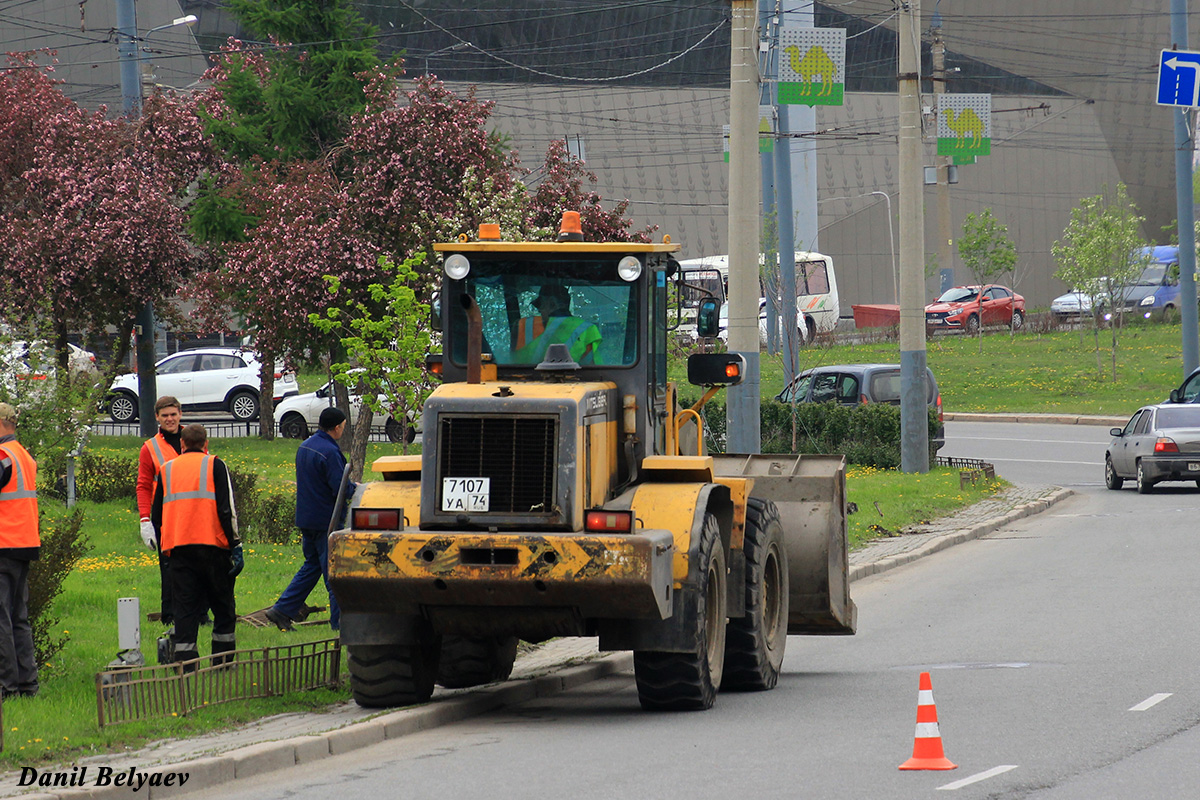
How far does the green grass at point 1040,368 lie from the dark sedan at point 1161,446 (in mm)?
12965

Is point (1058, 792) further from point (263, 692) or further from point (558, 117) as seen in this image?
point (558, 117)

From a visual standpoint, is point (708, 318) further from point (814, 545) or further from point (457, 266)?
point (814, 545)

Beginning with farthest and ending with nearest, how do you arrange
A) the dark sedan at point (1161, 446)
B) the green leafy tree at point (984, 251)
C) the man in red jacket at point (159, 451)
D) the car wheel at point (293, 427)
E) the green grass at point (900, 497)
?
the green leafy tree at point (984, 251) < the car wheel at point (293, 427) < the dark sedan at point (1161, 446) < the green grass at point (900, 497) < the man in red jacket at point (159, 451)

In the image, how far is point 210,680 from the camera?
10.1 meters

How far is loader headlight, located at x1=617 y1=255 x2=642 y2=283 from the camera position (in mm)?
10727

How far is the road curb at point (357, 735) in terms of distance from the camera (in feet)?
26.5

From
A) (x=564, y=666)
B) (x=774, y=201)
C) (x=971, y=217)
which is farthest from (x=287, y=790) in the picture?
(x=971, y=217)

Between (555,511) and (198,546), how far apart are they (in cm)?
264

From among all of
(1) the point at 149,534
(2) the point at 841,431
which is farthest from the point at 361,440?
(1) the point at 149,534

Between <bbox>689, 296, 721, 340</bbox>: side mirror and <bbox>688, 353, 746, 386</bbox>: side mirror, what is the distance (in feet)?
0.83

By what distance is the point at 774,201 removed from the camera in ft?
115

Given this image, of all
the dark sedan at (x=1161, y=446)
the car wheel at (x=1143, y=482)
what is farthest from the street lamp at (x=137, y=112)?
the car wheel at (x=1143, y=482)

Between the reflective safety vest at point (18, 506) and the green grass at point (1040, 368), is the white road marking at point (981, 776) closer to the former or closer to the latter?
the reflective safety vest at point (18, 506)

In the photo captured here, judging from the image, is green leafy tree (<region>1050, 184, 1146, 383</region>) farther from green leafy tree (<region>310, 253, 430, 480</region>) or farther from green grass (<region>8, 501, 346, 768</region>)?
green grass (<region>8, 501, 346, 768</region>)
